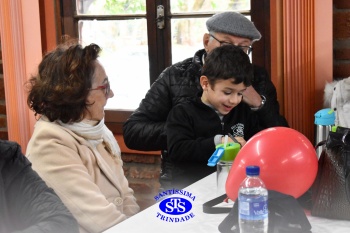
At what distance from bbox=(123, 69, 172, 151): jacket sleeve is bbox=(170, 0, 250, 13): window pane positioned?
21.1 inches

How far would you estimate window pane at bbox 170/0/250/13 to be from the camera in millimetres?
2861

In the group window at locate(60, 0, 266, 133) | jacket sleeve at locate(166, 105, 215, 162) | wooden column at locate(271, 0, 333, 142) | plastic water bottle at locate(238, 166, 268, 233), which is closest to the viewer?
plastic water bottle at locate(238, 166, 268, 233)

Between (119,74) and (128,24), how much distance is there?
0.77 feet

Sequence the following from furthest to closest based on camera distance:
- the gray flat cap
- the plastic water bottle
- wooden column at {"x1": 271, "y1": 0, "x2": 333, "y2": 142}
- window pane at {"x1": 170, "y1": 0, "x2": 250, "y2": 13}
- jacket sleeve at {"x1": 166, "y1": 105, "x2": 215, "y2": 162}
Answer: window pane at {"x1": 170, "y1": 0, "x2": 250, "y2": 13}, wooden column at {"x1": 271, "y1": 0, "x2": 333, "y2": 142}, the gray flat cap, jacket sleeve at {"x1": 166, "y1": 105, "x2": 215, "y2": 162}, the plastic water bottle

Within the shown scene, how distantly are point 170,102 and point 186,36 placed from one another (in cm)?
58

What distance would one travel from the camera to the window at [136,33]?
9.73ft

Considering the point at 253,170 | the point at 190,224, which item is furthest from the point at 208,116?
the point at 253,170

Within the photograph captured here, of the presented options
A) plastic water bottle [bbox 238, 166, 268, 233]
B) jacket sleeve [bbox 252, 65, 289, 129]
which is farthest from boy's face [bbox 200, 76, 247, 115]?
plastic water bottle [bbox 238, 166, 268, 233]

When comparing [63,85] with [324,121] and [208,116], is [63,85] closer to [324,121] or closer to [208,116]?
[208,116]

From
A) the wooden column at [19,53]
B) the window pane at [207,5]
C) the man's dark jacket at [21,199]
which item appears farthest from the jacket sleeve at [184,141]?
the wooden column at [19,53]

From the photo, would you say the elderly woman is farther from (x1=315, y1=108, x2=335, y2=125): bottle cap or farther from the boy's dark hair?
(x1=315, y1=108, x2=335, y2=125): bottle cap

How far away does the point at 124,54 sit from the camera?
3145 millimetres

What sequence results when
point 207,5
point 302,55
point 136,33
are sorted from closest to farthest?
point 302,55
point 207,5
point 136,33

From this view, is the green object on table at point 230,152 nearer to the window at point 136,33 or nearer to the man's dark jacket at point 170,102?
the man's dark jacket at point 170,102
